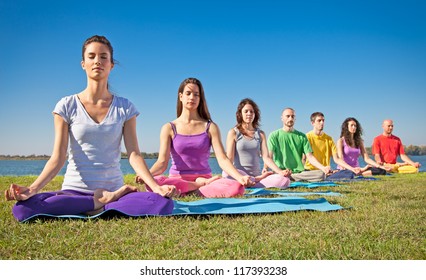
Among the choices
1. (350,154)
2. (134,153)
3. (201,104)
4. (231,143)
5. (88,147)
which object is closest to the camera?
(88,147)

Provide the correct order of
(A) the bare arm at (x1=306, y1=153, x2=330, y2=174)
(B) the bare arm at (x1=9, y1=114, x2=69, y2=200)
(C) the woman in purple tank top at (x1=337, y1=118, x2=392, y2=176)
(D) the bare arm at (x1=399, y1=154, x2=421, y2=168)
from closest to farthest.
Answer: (B) the bare arm at (x1=9, y1=114, x2=69, y2=200)
(A) the bare arm at (x1=306, y1=153, x2=330, y2=174)
(C) the woman in purple tank top at (x1=337, y1=118, x2=392, y2=176)
(D) the bare arm at (x1=399, y1=154, x2=421, y2=168)

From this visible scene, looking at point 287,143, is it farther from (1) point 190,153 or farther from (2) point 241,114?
(1) point 190,153

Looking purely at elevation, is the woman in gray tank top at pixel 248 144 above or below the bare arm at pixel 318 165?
above

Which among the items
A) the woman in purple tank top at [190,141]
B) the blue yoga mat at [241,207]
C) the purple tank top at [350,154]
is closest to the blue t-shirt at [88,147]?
the blue yoga mat at [241,207]

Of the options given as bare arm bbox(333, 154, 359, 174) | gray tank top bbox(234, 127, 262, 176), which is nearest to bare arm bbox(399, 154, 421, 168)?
bare arm bbox(333, 154, 359, 174)

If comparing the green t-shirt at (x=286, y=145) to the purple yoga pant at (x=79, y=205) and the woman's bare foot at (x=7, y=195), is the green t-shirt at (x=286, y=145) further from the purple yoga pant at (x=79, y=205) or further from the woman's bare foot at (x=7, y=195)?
the woman's bare foot at (x=7, y=195)

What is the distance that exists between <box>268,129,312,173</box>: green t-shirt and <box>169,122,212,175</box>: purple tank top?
2312 millimetres

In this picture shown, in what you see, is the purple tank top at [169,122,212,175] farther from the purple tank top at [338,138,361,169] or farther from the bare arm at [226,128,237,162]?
the purple tank top at [338,138,361,169]

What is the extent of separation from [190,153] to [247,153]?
124cm

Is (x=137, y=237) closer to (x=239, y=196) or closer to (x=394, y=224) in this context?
(x=394, y=224)

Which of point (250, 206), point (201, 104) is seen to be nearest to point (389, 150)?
point (201, 104)

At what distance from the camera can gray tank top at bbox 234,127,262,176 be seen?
5266mm

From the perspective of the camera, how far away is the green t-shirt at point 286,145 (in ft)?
20.9

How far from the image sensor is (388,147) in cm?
859
